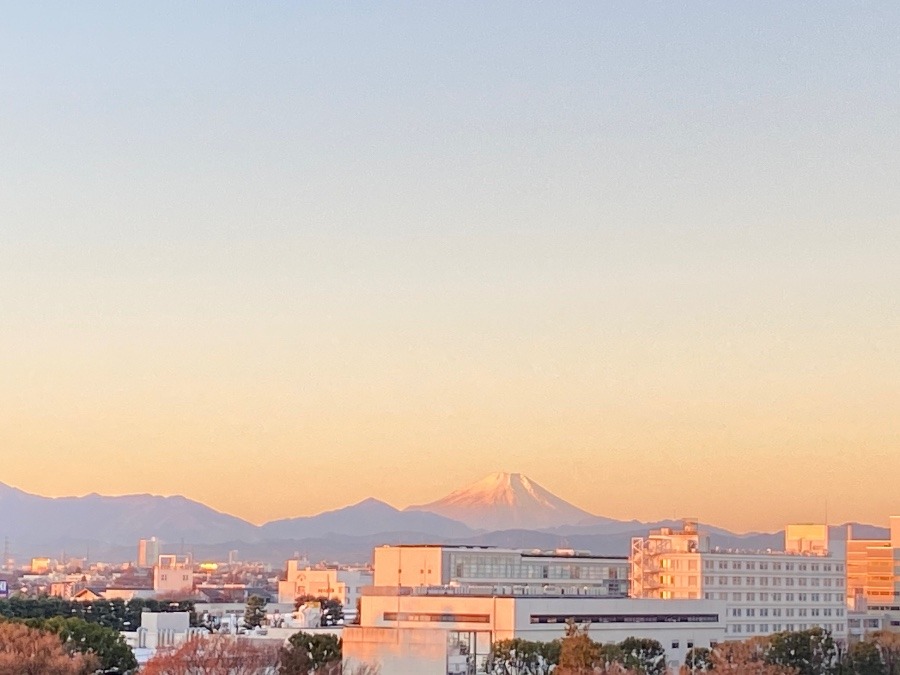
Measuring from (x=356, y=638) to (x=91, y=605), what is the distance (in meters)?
58.3

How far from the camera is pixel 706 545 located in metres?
96.5

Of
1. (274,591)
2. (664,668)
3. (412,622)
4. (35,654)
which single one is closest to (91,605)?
(412,622)

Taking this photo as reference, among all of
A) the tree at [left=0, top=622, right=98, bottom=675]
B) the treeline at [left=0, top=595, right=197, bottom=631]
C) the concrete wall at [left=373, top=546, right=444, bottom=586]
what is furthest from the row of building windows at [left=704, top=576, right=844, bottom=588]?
the tree at [left=0, top=622, right=98, bottom=675]

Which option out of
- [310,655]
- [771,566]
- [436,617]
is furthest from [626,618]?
[310,655]

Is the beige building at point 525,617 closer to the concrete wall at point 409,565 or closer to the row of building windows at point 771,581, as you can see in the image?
the row of building windows at point 771,581

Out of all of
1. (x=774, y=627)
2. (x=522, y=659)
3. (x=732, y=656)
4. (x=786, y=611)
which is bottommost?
(x=522, y=659)

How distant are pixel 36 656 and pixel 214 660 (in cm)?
614

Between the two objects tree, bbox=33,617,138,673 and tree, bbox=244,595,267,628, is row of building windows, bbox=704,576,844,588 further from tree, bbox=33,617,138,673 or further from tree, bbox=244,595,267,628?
tree, bbox=33,617,138,673

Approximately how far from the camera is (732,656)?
6781cm

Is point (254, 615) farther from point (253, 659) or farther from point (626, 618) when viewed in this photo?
point (253, 659)

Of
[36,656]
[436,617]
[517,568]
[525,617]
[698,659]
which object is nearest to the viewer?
[36,656]

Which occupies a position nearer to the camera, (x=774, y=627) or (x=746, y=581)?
(x=774, y=627)

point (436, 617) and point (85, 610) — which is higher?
point (436, 617)

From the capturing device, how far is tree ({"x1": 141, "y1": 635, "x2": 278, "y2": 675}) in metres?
55.8
